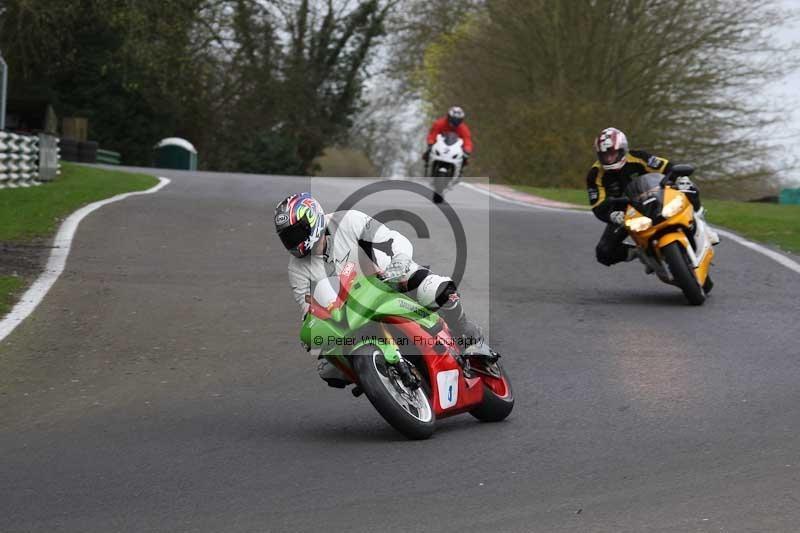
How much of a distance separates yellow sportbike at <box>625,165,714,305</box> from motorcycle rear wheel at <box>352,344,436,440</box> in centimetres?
536

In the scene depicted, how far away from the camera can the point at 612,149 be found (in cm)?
1235

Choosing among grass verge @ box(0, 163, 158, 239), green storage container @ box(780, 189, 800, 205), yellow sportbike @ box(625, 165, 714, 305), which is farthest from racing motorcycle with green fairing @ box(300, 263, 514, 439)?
green storage container @ box(780, 189, 800, 205)

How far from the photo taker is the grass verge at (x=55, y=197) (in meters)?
16.1

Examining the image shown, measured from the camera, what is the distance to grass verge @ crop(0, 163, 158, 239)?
52.7ft

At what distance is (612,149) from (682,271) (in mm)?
1456

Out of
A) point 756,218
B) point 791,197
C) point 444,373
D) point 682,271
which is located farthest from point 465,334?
point 791,197

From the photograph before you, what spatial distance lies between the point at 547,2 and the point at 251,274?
27.5 metres

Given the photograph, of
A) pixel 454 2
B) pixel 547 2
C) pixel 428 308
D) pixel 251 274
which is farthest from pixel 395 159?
pixel 428 308

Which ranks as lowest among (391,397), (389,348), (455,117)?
(391,397)

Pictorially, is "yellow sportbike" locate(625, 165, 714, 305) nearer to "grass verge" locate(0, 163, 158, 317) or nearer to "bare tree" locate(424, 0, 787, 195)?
"grass verge" locate(0, 163, 158, 317)

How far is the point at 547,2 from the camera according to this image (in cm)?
3906

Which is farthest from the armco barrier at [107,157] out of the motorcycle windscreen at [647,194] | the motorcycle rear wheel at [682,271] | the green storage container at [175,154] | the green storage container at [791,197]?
the motorcycle rear wheel at [682,271]

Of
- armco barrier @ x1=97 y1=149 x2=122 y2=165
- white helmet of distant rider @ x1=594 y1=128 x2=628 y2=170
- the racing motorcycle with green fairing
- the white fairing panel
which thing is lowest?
the racing motorcycle with green fairing

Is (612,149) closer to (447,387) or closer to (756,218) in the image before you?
(447,387)
